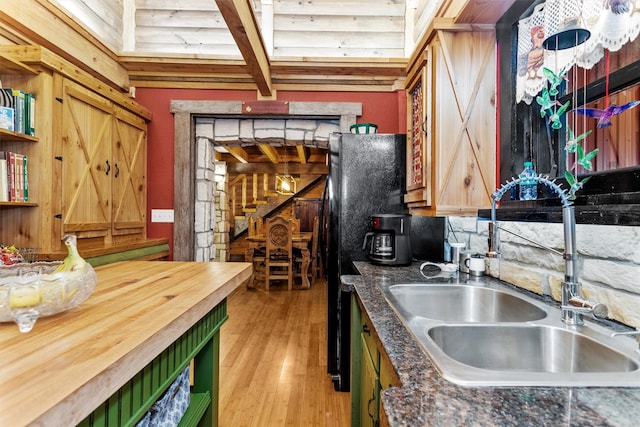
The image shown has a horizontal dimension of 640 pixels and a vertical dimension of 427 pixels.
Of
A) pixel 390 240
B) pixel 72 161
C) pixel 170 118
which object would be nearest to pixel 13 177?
pixel 72 161

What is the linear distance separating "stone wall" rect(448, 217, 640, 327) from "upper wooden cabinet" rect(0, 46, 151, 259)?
2.56 m

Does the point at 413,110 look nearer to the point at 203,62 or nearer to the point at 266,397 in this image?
the point at 203,62

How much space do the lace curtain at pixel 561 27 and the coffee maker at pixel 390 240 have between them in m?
0.93

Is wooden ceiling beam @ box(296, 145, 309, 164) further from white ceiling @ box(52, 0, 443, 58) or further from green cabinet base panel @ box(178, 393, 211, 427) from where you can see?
green cabinet base panel @ box(178, 393, 211, 427)

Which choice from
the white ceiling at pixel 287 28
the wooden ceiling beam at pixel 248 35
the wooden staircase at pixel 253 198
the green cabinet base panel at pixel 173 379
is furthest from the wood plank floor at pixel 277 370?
the wooden staircase at pixel 253 198

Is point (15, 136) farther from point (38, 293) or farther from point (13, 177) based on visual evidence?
point (38, 293)

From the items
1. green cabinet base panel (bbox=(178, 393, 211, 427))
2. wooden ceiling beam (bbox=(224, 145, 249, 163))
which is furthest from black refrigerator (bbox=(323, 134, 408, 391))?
wooden ceiling beam (bbox=(224, 145, 249, 163))

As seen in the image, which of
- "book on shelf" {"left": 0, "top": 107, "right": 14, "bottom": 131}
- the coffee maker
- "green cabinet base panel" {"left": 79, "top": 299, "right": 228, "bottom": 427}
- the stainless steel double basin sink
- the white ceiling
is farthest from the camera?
the white ceiling

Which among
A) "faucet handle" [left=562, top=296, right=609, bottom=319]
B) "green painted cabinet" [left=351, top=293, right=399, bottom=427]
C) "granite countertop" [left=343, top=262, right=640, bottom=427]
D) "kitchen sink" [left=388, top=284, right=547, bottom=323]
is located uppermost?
"faucet handle" [left=562, top=296, right=609, bottom=319]

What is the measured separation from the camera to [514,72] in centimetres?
173

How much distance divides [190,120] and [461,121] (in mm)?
2535

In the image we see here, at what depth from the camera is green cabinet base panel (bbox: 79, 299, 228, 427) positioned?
0.75 meters

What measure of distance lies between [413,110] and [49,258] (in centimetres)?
249

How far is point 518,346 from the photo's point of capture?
978mm
